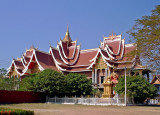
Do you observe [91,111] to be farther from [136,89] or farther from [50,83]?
[50,83]

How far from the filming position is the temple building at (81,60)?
3241 cm

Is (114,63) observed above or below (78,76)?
above

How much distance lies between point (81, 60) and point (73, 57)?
6.38ft

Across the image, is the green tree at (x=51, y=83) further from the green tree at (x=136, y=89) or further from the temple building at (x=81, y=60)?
the temple building at (x=81, y=60)

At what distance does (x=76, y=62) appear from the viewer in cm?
3759

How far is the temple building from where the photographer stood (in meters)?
32.4

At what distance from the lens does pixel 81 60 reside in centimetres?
3728

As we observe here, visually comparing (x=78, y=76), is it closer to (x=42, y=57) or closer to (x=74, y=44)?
(x=42, y=57)

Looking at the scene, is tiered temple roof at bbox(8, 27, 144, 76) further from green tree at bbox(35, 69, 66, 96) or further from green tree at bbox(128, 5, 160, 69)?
green tree at bbox(128, 5, 160, 69)

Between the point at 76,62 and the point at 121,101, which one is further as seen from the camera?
the point at 76,62

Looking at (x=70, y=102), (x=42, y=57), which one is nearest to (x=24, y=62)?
(x=42, y=57)

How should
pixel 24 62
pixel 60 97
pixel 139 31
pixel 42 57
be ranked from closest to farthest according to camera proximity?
pixel 139 31, pixel 60 97, pixel 42 57, pixel 24 62

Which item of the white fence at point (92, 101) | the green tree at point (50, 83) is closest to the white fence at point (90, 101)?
the white fence at point (92, 101)

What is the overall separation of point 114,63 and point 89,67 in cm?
378
